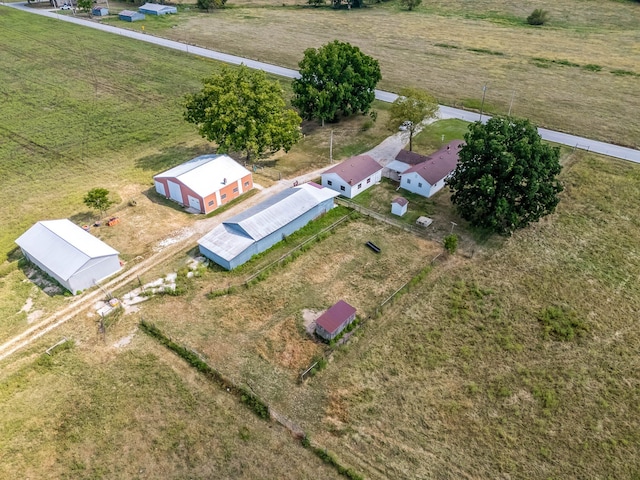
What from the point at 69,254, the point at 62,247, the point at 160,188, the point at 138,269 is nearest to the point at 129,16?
the point at 160,188

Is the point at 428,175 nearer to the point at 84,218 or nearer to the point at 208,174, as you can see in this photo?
the point at 208,174

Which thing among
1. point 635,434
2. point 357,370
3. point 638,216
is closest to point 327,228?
point 357,370

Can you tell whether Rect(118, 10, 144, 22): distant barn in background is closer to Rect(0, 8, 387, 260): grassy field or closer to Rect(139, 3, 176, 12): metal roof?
Rect(139, 3, 176, 12): metal roof

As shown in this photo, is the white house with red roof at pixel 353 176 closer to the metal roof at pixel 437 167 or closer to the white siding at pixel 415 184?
the white siding at pixel 415 184

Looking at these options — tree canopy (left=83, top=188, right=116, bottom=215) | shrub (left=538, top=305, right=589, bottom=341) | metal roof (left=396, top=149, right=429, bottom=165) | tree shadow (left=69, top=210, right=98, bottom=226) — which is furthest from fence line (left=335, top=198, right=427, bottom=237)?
tree shadow (left=69, top=210, right=98, bottom=226)

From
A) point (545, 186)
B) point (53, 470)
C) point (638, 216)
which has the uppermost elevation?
point (545, 186)

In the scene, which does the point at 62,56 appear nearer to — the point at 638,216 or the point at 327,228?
the point at 327,228

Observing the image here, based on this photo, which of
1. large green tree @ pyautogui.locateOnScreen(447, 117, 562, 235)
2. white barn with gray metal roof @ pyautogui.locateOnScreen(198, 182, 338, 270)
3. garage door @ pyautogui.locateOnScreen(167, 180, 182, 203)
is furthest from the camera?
garage door @ pyautogui.locateOnScreen(167, 180, 182, 203)
